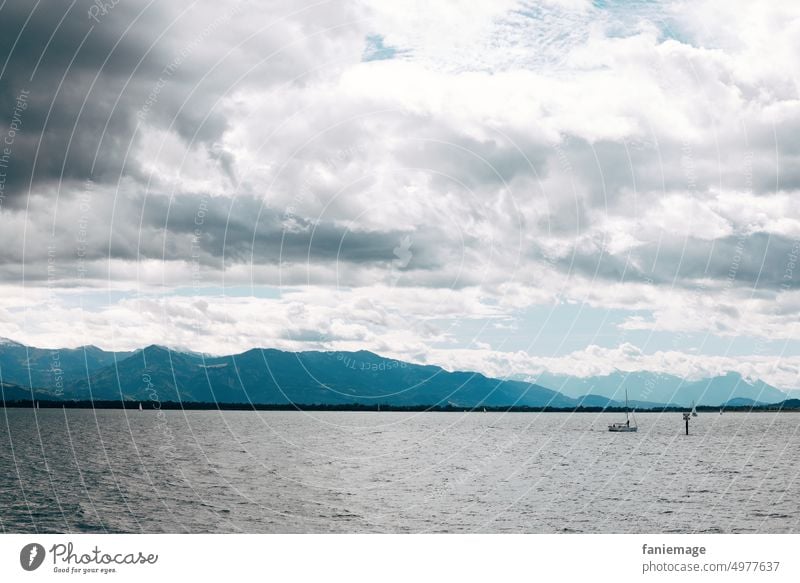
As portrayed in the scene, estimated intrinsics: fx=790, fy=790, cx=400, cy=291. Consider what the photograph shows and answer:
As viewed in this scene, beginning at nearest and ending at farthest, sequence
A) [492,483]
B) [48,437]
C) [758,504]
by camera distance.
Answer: [758,504] → [492,483] → [48,437]

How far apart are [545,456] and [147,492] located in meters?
89.7

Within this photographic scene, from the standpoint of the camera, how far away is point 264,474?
4427 inches

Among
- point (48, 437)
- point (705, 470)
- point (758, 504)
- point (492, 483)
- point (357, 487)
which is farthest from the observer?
point (48, 437)

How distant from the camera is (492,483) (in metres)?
105

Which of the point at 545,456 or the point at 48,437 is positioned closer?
the point at 545,456

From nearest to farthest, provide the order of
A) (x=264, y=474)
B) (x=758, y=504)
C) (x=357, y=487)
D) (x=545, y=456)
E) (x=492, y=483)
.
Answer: (x=758, y=504) → (x=357, y=487) → (x=492, y=483) → (x=264, y=474) → (x=545, y=456)

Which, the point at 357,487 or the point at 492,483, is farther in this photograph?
the point at 492,483
